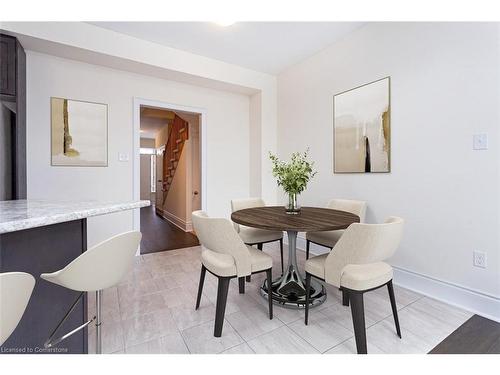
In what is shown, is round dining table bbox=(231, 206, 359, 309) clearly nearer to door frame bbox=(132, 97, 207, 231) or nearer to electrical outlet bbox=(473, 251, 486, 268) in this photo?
electrical outlet bbox=(473, 251, 486, 268)

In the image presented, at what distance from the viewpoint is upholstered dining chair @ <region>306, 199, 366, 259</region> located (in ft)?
7.64

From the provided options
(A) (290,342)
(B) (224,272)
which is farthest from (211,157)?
(A) (290,342)

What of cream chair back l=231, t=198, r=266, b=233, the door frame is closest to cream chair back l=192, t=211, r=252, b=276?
cream chair back l=231, t=198, r=266, b=233

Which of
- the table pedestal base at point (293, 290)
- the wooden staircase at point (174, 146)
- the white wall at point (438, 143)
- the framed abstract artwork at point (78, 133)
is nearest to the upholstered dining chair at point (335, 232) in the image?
the white wall at point (438, 143)

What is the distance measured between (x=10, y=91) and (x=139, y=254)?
2224 mm

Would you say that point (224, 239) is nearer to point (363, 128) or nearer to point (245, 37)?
point (363, 128)

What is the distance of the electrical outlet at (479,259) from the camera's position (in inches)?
73.9

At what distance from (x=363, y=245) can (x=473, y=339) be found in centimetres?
106

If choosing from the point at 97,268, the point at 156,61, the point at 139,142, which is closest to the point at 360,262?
the point at 97,268

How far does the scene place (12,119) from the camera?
241 cm

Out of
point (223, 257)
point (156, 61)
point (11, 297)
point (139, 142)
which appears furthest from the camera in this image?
point (139, 142)
